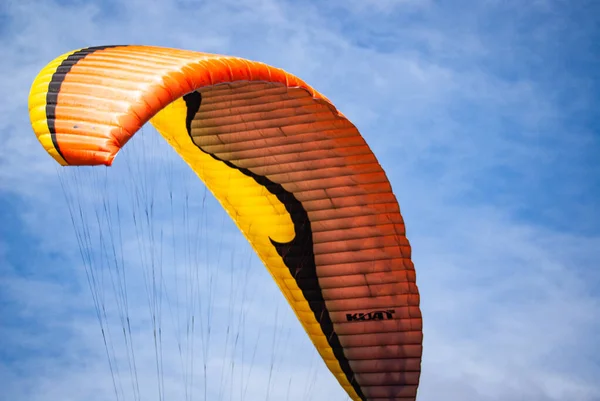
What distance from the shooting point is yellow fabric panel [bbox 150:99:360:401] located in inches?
658

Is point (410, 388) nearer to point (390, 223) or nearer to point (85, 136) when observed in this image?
point (390, 223)

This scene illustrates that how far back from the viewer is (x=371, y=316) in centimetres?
1670

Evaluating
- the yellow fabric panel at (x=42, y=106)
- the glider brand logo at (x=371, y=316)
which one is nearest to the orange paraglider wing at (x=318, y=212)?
the glider brand logo at (x=371, y=316)

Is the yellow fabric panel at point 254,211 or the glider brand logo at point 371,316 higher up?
the yellow fabric panel at point 254,211

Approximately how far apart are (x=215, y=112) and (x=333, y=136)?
6.96ft

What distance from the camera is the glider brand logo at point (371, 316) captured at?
1655 cm

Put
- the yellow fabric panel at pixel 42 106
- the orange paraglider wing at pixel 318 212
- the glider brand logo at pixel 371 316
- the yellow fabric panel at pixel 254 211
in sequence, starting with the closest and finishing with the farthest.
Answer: the yellow fabric panel at pixel 42 106
the orange paraglider wing at pixel 318 212
the glider brand logo at pixel 371 316
the yellow fabric panel at pixel 254 211

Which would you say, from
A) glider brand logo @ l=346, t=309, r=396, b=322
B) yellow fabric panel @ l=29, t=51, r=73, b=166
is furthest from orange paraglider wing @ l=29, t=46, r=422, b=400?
yellow fabric panel @ l=29, t=51, r=73, b=166

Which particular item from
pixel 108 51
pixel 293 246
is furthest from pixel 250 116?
pixel 108 51

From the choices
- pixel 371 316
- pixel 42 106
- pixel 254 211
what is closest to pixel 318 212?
pixel 254 211

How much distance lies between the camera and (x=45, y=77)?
39.2ft

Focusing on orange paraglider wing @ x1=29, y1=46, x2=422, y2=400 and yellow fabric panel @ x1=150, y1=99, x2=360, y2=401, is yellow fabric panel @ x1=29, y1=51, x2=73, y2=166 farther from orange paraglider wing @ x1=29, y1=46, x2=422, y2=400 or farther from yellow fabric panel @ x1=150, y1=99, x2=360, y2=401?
yellow fabric panel @ x1=150, y1=99, x2=360, y2=401

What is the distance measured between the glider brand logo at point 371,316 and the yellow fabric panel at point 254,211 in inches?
32.0

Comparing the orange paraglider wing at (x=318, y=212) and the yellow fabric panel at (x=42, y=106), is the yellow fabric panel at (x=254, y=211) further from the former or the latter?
the yellow fabric panel at (x=42, y=106)
